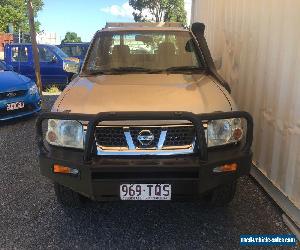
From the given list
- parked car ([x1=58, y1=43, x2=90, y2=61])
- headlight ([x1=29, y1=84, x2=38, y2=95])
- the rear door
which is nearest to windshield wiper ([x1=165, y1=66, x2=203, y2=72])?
headlight ([x1=29, y1=84, x2=38, y2=95])

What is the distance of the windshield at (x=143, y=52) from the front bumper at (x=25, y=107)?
122 inches

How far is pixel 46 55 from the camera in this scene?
11.8 metres

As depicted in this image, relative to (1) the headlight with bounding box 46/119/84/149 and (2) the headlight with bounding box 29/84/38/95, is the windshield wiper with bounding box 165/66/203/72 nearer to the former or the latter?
(1) the headlight with bounding box 46/119/84/149

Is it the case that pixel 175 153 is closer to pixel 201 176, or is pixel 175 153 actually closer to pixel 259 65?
pixel 201 176

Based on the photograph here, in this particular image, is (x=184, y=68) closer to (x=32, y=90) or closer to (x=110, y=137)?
(x=110, y=137)

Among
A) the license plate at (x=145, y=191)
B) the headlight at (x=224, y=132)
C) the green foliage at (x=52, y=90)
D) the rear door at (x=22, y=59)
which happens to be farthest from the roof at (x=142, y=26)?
the rear door at (x=22, y=59)

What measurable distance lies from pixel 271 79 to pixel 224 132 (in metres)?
1.36

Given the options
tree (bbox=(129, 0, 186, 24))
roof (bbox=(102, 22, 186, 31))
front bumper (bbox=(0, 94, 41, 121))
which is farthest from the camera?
tree (bbox=(129, 0, 186, 24))

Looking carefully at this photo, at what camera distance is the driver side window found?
11.7 meters

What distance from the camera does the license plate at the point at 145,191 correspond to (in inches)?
113

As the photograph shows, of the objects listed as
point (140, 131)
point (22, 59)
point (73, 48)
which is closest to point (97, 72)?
point (140, 131)

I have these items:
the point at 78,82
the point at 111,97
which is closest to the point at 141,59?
the point at 78,82

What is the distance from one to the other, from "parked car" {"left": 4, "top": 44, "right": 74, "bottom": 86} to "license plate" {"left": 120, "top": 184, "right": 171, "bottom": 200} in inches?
365

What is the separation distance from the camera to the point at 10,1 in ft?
187
